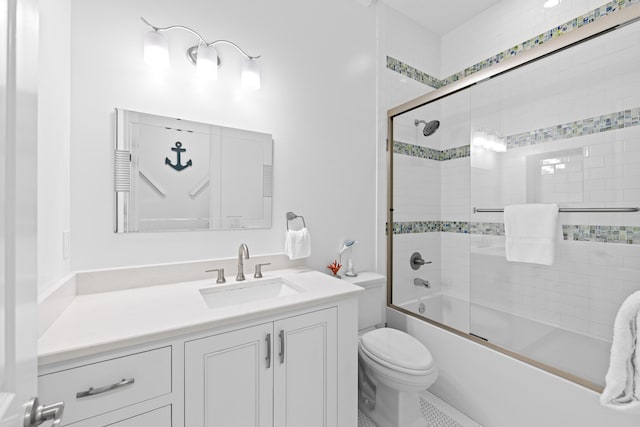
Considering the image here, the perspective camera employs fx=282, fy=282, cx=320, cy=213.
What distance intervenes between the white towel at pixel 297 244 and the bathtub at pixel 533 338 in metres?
1.02

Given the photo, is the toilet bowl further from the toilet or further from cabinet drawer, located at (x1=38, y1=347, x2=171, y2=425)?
cabinet drawer, located at (x1=38, y1=347, x2=171, y2=425)

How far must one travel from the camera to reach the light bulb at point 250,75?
1.57 m

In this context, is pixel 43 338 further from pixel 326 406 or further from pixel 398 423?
pixel 398 423

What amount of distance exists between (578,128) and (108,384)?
8.30 ft

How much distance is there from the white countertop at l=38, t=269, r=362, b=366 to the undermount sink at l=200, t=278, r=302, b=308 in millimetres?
32

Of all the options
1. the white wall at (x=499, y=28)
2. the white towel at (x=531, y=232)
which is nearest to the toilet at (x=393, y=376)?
the white towel at (x=531, y=232)

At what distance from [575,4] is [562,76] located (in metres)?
0.61

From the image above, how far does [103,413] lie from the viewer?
829 millimetres

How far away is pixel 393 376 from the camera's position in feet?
4.62

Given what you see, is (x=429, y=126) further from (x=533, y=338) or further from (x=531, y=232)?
(x=533, y=338)

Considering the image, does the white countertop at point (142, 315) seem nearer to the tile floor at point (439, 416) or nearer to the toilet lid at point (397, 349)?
the toilet lid at point (397, 349)

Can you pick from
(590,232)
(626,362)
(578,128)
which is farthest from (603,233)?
(626,362)

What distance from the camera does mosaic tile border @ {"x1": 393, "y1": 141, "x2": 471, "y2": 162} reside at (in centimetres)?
220

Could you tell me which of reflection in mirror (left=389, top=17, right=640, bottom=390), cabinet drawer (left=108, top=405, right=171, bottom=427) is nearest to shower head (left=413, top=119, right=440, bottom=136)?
reflection in mirror (left=389, top=17, right=640, bottom=390)
